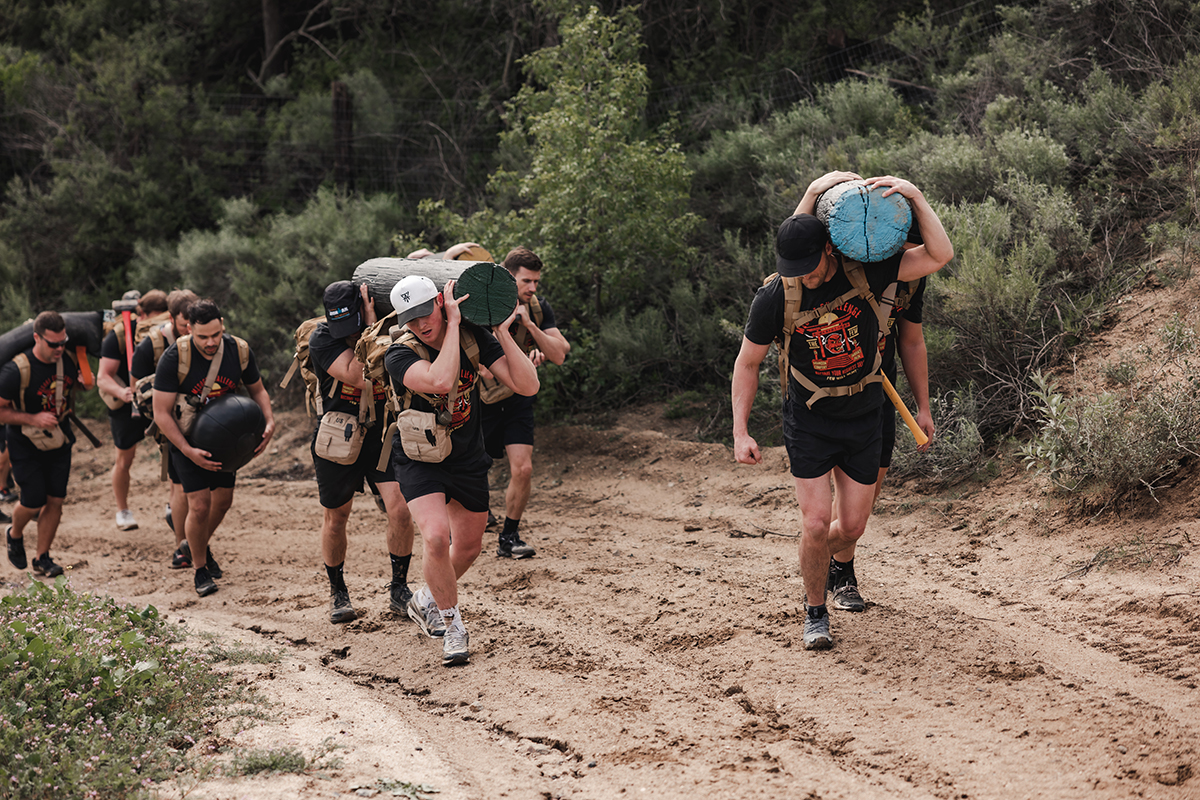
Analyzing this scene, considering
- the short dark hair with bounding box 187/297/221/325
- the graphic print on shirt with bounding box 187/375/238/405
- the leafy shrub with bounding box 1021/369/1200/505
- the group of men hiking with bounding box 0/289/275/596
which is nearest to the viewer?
the leafy shrub with bounding box 1021/369/1200/505

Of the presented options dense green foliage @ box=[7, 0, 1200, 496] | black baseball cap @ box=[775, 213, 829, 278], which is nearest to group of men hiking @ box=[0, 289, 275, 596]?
dense green foliage @ box=[7, 0, 1200, 496]

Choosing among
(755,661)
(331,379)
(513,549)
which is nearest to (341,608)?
(513,549)

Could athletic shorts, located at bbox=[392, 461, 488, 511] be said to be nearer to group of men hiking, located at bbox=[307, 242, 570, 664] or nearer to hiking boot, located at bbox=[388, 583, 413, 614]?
group of men hiking, located at bbox=[307, 242, 570, 664]

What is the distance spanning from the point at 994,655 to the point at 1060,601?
815 mm

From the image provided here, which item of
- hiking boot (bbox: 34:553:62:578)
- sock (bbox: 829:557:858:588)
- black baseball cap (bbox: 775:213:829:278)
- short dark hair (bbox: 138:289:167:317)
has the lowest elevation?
hiking boot (bbox: 34:553:62:578)

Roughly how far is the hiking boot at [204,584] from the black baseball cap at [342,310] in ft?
9.20

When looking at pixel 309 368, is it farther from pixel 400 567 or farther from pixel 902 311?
pixel 902 311

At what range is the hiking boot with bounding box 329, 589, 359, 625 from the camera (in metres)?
6.19

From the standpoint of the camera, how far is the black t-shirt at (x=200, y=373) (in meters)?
6.68

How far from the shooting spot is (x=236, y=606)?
270 inches

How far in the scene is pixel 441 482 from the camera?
16.5 feet

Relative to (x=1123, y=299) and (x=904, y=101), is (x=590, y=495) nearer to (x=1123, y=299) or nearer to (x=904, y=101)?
(x=1123, y=299)

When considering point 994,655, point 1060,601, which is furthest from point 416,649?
point 1060,601

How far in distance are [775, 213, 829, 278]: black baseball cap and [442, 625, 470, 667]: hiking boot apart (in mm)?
2603
